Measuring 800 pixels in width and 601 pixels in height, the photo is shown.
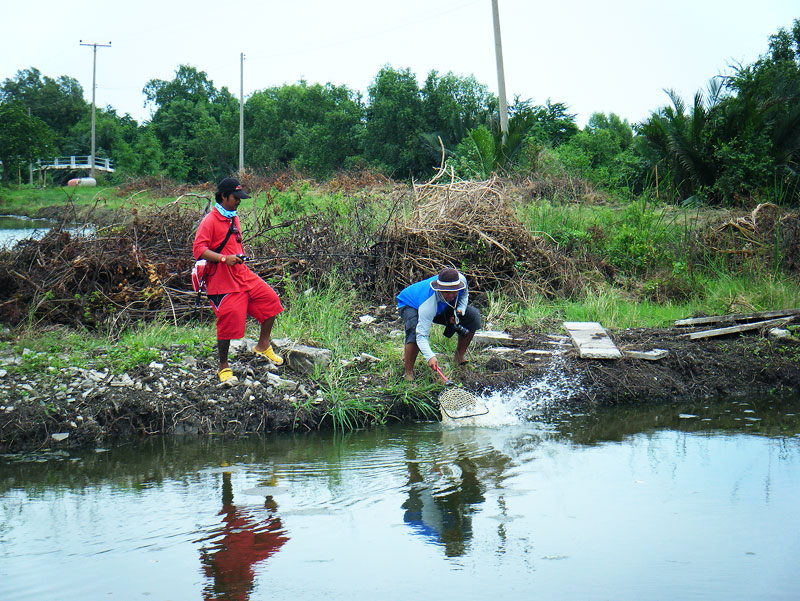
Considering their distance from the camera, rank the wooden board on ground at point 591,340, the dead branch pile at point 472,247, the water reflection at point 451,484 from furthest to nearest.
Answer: the dead branch pile at point 472,247, the wooden board on ground at point 591,340, the water reflection at point 451,484

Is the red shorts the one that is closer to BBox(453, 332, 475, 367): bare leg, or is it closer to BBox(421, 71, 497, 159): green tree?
BBox(453, 332, 475, 367): bare leg

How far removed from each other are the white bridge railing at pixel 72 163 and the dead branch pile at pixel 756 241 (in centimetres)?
4053

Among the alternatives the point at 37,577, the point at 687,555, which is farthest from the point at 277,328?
the point at 687,555

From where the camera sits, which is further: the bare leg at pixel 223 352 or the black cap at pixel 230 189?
the bare leg at pixel 223 352

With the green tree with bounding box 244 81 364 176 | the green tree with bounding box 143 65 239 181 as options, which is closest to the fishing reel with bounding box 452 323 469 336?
the green tree with bounding box 244 81 364 176

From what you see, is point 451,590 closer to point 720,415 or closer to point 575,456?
point 575,456

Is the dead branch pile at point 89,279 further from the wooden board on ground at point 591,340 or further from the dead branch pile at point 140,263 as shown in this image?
the wooden board on ground at point 591,340

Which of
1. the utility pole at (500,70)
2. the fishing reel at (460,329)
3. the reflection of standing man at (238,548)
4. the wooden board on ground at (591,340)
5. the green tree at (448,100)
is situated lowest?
the reflection of standing man at (238,548)

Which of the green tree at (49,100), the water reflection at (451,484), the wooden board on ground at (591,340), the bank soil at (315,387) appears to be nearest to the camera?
the water reflection at (451,484)

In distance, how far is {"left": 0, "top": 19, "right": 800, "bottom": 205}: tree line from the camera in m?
14.7

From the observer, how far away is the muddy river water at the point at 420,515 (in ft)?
12.5

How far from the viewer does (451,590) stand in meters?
3.73

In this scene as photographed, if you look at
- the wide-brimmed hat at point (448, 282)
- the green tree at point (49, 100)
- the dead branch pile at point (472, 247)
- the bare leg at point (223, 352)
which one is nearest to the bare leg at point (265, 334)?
the bare leg at point (223, 352)

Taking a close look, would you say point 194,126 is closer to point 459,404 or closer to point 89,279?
point 89,279
